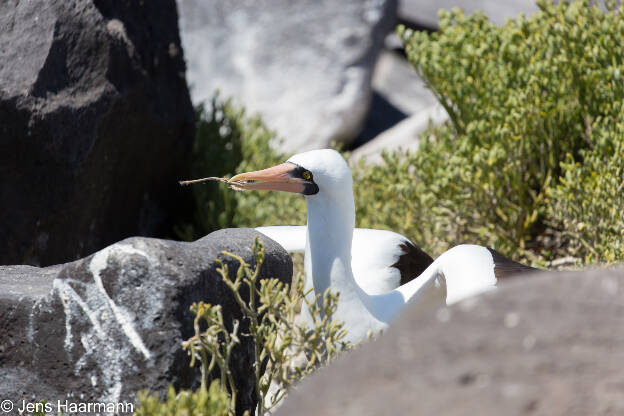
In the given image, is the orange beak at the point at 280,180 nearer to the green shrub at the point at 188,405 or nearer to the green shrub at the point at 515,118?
the green shrub at the point at 188,405

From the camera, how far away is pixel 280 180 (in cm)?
350

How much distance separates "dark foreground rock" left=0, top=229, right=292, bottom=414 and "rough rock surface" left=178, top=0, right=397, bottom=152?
18.8 ft

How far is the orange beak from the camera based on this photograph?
3490 mm

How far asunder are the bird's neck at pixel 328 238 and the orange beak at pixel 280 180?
0.08 m

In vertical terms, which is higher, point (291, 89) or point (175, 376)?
point (175, 376)

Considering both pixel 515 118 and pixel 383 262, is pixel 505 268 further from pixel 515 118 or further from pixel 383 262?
pixel 515 118

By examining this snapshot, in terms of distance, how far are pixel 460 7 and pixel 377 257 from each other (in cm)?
731

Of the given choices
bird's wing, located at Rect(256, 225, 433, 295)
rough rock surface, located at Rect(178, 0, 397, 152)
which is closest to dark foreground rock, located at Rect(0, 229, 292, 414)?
bird's wing, located at Rect(256, 225, 433, 295)

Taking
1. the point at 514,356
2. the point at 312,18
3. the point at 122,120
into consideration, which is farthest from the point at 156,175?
the point at 514,356

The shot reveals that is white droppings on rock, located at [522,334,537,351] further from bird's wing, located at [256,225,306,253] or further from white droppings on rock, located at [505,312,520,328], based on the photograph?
bird's wing, located at [256,225,306,253]

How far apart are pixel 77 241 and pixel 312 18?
4.87 metres

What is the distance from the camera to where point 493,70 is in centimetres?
540

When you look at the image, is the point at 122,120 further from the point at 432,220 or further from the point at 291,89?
the point at 291,89

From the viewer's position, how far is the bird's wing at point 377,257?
424cm
